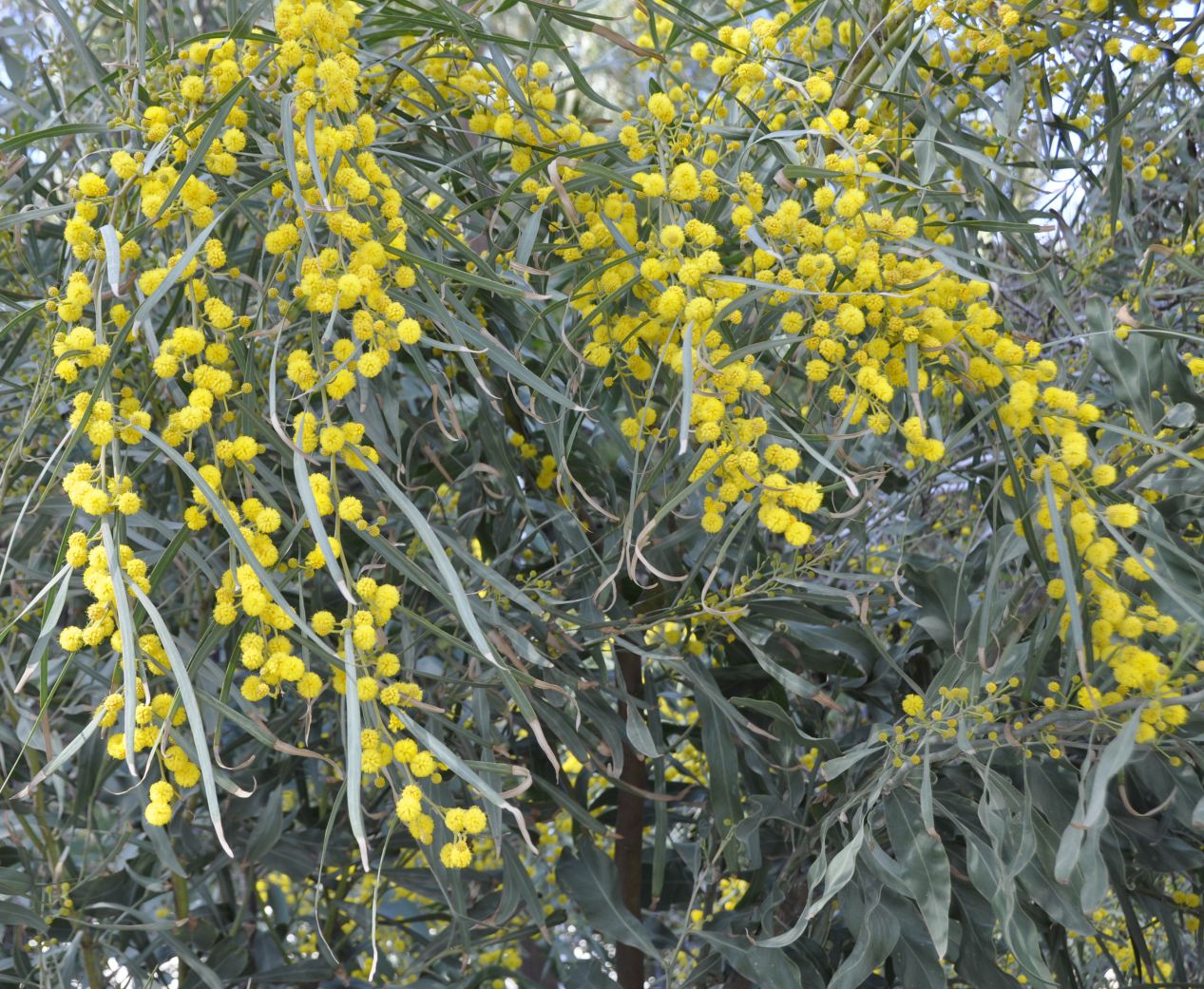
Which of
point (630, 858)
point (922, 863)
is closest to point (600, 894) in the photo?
point (630, 858)

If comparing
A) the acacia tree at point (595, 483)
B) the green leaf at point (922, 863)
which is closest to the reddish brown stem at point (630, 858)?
the acacia tree at point (595, 483)

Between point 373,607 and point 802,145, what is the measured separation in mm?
567

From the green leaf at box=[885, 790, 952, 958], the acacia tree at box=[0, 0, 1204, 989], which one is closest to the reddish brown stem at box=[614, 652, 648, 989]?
the acacia tree at box=[0, 0, 1204, 989]

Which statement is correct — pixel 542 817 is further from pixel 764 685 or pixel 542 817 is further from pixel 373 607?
pixel 373 607

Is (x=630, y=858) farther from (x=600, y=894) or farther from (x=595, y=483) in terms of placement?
(x=595, y=483)

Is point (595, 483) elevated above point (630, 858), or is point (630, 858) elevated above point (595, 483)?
point (595, 483)

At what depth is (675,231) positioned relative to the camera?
704 millimetres

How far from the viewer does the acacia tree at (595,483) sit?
0.66 metres

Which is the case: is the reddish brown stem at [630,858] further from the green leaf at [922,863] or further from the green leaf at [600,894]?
the green leaf at [922,863]

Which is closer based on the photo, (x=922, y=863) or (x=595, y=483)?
(x=922, y=863)

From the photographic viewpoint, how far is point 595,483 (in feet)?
3.53

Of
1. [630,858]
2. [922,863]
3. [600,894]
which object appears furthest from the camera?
[630,858]

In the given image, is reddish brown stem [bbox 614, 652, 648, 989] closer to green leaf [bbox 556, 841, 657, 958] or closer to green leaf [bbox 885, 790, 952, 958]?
green leaf [bbox 556, 841, 657, 958]

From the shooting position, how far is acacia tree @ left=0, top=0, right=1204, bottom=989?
2.18ft
